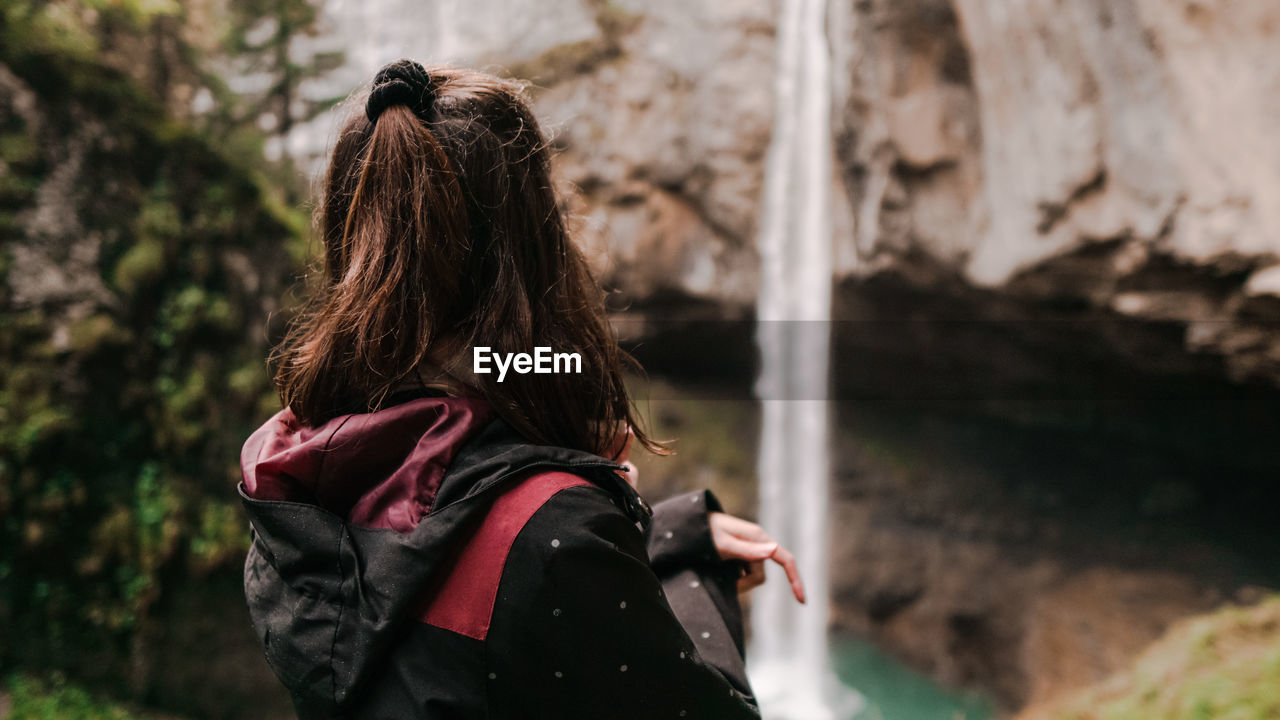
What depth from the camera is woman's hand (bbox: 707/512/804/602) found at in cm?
129

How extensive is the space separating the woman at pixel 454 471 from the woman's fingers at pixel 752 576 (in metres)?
0.18

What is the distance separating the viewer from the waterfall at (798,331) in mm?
8445

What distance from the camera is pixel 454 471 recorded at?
922 millimetres

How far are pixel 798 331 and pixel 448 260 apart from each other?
8.31 m

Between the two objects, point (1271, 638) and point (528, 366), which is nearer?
point (528, 366)

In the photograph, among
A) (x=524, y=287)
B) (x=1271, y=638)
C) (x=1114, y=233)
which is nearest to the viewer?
(x=524, y=287)

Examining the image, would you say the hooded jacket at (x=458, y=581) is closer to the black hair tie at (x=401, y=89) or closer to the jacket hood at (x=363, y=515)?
the jacket hood at (x=363, y=515)

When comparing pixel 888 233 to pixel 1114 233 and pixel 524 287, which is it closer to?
pixel 1114 233

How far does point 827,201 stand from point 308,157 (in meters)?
6.34

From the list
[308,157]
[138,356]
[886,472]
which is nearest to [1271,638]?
[886,472]

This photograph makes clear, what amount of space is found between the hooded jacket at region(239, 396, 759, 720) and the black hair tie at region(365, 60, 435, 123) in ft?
1.39

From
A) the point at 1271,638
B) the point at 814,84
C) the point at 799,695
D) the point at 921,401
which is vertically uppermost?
the point at 814,84

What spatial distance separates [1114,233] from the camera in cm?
521

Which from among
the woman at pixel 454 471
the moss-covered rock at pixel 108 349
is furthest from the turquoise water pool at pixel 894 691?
the woman at pixel 454 471
